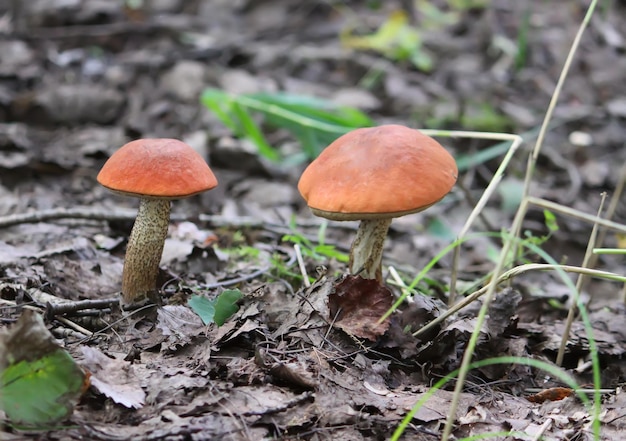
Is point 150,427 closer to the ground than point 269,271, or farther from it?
farther from it

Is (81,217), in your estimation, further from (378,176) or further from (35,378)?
(378,176)

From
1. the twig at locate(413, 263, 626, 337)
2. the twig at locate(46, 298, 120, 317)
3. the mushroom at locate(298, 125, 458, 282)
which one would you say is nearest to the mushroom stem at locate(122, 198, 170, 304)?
the twig at locate(46, 298, 120, 317)

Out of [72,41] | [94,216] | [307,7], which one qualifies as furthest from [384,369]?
[307,7]

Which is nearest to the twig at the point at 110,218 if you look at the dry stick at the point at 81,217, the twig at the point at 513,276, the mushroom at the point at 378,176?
the dry stick at the point at 81,217

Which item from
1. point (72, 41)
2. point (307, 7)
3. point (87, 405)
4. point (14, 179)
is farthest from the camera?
point (307, 7)

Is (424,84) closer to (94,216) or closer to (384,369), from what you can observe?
(94,216)

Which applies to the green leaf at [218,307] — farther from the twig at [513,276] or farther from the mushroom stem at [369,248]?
the twig at [513,276]
